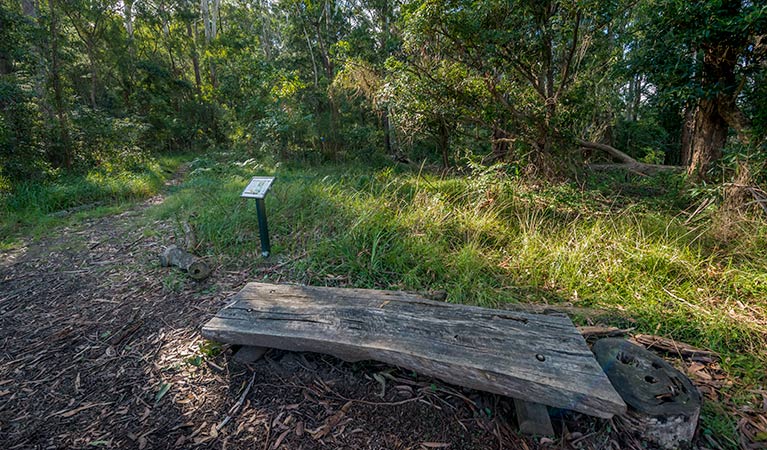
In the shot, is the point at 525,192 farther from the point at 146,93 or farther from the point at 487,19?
the point at 146,93

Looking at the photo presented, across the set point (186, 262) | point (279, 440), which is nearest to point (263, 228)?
point (186, 262)

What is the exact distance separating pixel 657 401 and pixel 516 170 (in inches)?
148

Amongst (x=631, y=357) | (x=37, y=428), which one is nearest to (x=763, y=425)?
(x=631, y=357)

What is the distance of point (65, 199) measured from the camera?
18.8 feet

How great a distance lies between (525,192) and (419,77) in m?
2.58

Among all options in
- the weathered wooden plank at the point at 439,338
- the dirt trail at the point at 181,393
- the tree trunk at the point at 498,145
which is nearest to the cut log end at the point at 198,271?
the dirt trail at the point at 181,393

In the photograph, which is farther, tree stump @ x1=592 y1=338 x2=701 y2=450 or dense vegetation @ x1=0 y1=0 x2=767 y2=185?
dense vegetation @ x1=0 y1=0 x2=767 y2=185

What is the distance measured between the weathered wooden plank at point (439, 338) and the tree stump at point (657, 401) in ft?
0.72

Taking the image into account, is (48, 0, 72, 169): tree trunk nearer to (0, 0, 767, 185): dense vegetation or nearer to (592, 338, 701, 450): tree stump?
(0, 0, 767, 185): dense vegetation

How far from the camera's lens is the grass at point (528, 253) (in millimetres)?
2256

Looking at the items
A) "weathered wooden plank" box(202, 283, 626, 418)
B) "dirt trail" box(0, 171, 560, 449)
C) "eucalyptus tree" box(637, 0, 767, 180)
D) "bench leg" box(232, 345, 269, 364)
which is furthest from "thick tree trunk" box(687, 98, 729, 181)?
"bench leg" box(232, 345, 269, 364)

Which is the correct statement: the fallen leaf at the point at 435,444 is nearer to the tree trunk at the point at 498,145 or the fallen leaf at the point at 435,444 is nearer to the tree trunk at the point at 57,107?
the tree trunk at the point at 498,145

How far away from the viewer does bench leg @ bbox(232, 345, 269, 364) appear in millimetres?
1849

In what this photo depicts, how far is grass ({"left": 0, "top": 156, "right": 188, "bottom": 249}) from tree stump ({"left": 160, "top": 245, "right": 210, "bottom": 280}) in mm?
2748
